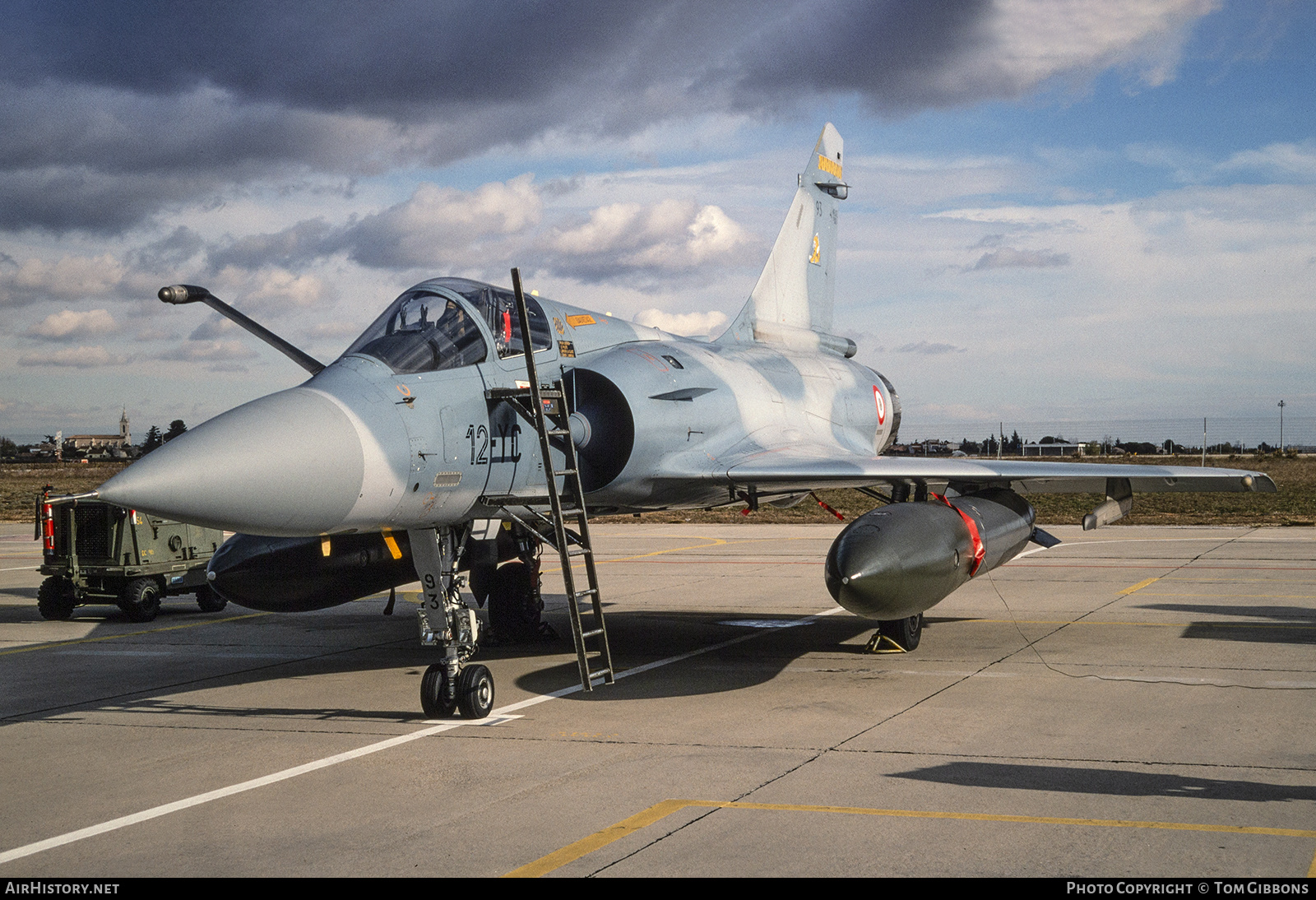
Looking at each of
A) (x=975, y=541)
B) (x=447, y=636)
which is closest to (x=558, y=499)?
(x=447, y=636)

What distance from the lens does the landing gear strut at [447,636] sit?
26.2ft

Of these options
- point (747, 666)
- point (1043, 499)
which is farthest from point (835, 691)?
point (1043, 499)

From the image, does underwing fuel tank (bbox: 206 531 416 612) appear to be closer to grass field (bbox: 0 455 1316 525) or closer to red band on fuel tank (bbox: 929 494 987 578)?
red band on fuel tank (bbox: 929 494 987 578)

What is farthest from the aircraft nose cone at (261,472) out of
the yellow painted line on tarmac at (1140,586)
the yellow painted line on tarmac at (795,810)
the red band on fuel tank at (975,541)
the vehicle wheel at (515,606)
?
the yellow painted line on tarmac at (1140,586)

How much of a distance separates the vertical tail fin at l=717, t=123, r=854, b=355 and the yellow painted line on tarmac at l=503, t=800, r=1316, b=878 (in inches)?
357

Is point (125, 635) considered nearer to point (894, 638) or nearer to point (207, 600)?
point (207, 600)

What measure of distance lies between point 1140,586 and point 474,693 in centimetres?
1155

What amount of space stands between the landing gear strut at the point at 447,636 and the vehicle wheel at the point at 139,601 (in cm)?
806

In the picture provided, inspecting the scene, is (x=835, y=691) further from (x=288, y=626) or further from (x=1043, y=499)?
(x=1043, y=499)

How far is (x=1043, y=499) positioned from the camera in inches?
1709

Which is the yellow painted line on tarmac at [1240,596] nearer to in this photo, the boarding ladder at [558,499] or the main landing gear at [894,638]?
the main landing gear at [894,638]

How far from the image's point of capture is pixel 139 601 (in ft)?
48.1

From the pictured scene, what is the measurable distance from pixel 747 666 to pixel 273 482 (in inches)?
196

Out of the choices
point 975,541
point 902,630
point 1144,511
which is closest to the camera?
point 975,541
